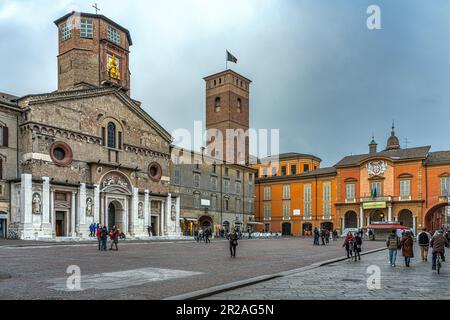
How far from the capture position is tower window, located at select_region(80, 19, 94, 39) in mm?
46969

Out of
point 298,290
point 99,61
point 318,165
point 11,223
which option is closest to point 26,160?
point 11,223

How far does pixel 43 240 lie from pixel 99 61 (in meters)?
21.2

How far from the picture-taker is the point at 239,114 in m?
74.3

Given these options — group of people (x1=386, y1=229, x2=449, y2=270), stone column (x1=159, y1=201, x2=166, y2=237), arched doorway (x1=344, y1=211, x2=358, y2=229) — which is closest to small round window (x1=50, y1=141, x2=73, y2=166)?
stone column (x1=159, y1=201, x2=166, y2=237)

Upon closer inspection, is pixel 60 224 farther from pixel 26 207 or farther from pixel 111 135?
pixel 111 135

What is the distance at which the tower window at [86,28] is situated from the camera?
154ft

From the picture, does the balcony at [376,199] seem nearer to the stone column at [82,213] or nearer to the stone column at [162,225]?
the stone column at [162,225]

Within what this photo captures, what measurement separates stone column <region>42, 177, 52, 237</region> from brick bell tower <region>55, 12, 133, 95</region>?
13.4 metres

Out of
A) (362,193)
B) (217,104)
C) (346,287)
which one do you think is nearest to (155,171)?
(217,104)

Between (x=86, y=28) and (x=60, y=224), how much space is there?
21.5 metres

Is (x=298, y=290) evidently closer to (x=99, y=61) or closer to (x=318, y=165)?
(x=99, y=61)

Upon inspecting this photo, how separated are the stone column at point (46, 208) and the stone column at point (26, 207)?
116 centimetres

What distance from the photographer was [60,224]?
3862cm
